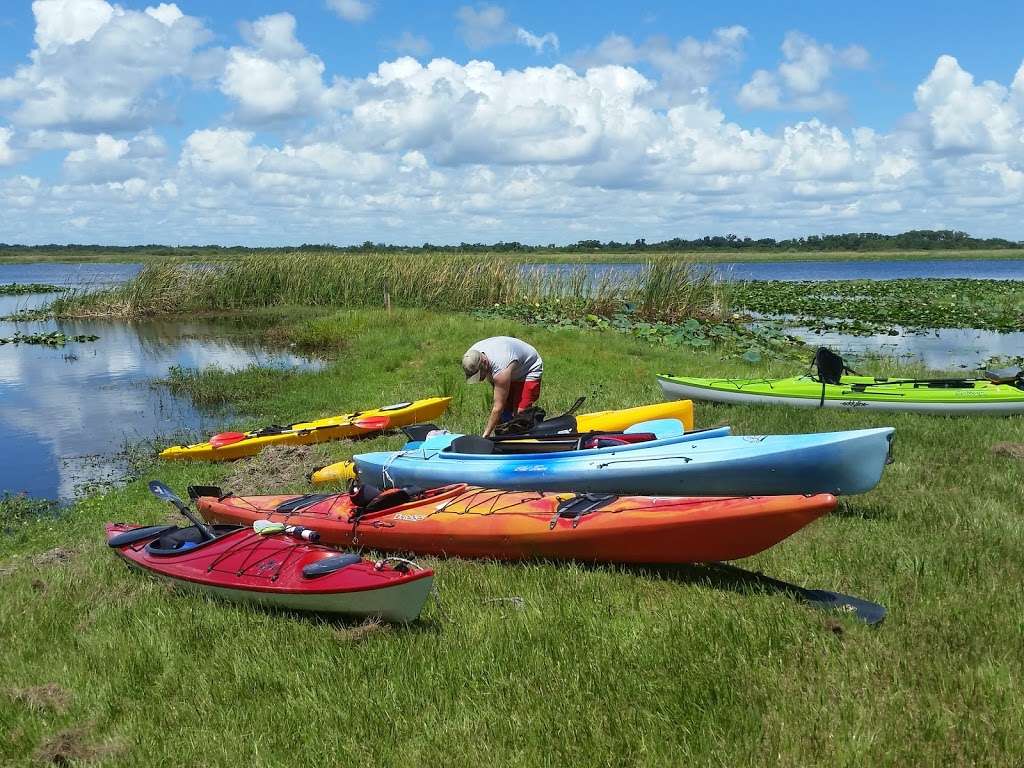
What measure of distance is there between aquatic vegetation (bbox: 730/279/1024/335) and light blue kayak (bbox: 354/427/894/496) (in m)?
15.5

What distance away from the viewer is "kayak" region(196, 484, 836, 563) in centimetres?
458

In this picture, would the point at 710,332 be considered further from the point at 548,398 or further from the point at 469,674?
the point at 469,674

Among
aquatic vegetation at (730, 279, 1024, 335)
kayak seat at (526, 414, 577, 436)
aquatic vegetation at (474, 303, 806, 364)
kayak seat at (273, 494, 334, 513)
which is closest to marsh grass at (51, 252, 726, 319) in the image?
aquatic vegetation at (474, 303, 806, 364)

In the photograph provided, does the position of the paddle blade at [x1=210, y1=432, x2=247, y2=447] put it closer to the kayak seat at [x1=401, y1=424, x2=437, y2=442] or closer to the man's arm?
the kayak seat at [x1=401, y1=424, x2=437, y2=442]

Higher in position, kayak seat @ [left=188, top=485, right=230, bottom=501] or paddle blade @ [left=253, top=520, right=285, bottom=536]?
paddle blade @ [left=253, top=520, right=285, bottom=536]

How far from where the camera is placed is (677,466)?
6234 mm

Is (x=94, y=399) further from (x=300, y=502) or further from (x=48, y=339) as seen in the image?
(x=48, y=339)

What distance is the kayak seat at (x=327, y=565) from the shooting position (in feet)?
14.9

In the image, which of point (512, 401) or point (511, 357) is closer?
point (511, 357)

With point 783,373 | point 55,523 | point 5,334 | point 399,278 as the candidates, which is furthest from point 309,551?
point 5,334

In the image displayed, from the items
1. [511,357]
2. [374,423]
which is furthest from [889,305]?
[511,357]

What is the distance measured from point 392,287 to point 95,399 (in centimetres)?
1183

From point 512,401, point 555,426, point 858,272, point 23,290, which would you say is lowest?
point 555,426

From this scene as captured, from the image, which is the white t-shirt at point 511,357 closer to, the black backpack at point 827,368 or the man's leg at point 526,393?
the man's leg at point 526,393
